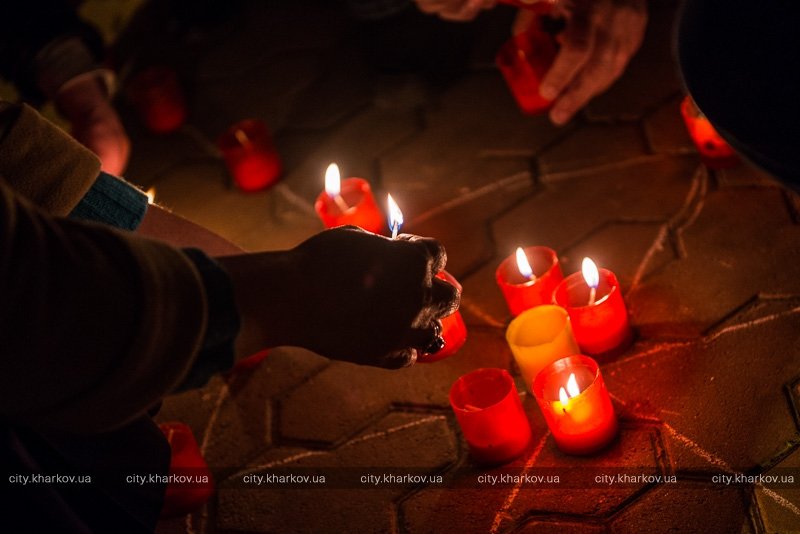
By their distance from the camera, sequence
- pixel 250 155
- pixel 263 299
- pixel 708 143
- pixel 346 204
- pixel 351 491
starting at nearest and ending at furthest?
pixel 263 299 → pixel 351 491 → pixel 708 143 → pixel 346 204 → pixel 250 155

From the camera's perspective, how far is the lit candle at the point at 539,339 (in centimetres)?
181

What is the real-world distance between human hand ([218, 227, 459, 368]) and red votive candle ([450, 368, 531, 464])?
0.33m

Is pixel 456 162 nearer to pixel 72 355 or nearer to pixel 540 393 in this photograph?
pixel 540 393

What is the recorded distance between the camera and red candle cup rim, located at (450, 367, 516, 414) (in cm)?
178

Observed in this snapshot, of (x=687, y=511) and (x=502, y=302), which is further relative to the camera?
(x=502, y=302)

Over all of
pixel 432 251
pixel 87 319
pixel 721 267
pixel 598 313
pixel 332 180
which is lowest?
pixel 721 267

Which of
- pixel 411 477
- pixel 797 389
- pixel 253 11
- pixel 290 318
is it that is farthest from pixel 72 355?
pixel 253 11

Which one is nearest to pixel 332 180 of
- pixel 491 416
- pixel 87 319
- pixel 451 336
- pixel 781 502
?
→ pixel 451 336

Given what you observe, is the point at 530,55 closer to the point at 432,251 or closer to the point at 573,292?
the point at 573,292

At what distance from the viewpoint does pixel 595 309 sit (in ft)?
6.10

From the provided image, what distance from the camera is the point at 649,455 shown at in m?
1.71

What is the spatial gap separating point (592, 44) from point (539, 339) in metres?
0.83

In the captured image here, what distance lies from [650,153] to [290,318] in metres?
1.47

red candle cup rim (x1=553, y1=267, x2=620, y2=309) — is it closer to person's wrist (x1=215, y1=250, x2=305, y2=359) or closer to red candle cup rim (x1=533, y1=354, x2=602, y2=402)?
red candle cup rim (x1=533, y1=354, x2=602, y2=402)
